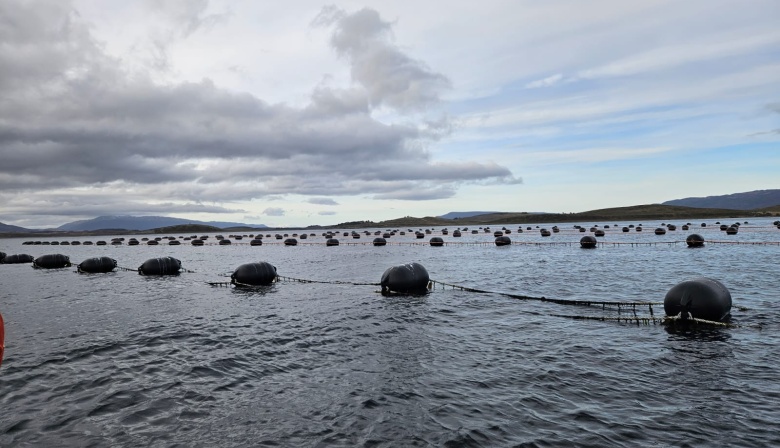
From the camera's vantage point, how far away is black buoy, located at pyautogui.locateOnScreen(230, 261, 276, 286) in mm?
A: 36562

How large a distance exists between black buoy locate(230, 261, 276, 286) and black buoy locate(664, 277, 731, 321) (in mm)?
29937

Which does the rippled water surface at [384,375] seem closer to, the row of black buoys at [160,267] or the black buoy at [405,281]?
the black buoy at [405,281]

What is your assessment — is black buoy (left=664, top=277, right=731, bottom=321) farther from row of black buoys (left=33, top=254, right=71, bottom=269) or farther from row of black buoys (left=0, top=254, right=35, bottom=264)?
row of black buoys (left=0, top=254, right=35, bottom=264)

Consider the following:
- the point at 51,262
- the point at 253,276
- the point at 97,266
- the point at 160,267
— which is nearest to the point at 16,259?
the point at 51,262

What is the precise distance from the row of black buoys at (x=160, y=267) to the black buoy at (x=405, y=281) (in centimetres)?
2904

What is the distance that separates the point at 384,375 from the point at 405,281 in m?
16.0

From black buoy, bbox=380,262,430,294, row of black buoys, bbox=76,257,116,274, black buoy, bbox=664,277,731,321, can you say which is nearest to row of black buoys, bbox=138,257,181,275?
row of black buoys, bbox=76,257,116,274

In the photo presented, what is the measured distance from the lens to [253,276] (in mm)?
36625

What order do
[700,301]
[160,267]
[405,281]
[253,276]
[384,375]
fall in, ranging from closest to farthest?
[384,375] < [700,301] < [405,281] < [253,276] < [160,267]

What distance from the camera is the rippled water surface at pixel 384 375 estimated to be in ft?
34.1

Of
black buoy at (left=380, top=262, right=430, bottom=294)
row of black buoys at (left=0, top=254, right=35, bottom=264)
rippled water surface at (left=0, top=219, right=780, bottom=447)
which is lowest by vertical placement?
rippled water surface at (left=0, top=219, right=780, bottom=447)

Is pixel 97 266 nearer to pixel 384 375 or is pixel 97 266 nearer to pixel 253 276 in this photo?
pixel 253 276

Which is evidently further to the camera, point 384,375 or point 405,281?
point 405,281

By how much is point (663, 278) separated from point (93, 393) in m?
40.4
